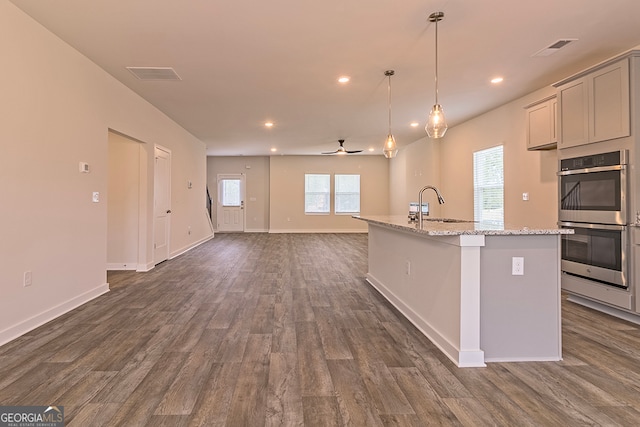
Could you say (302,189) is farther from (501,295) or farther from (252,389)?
(252,389)

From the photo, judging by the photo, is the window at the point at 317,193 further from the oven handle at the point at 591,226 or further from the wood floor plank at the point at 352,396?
the wood floor plank at the point at 352,396

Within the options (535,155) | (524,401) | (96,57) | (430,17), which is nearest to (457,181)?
(535,155)

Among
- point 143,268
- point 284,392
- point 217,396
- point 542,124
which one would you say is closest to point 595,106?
point 542,124

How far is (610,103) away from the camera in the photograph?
10.9ft

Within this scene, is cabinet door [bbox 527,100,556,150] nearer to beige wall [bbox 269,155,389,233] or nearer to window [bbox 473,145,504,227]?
window [bbox 473,145,504,227]

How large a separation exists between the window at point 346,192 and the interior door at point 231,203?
341 cm

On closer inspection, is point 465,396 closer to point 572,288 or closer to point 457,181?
point 572,288

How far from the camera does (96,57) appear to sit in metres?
3.88

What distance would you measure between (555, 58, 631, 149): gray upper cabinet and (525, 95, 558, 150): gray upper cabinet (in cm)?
37

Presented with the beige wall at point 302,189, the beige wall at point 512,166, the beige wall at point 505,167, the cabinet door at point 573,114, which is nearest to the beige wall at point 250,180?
the beige wall at point 302,189

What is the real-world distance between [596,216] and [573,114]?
114 cm

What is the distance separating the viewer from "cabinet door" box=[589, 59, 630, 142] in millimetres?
3205

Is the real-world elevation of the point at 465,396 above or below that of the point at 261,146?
below

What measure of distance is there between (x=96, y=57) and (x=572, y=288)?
5.92 metres
